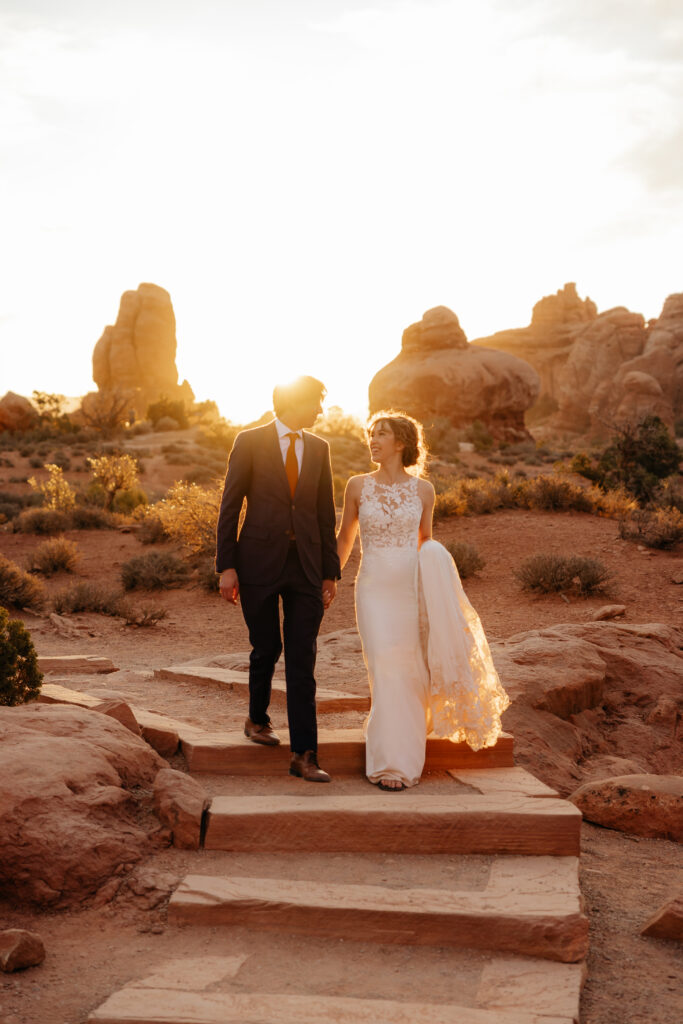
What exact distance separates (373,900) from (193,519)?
11857 millimetres

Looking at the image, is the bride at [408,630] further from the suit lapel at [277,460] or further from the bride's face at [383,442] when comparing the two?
the suit lapel at [277,460]

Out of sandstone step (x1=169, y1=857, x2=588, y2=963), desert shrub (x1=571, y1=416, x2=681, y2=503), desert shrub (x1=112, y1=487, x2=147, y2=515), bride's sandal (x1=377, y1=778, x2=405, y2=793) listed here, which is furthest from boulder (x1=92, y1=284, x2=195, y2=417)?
sandstone step (x1=169, y1=857, x2=588, y2=963)

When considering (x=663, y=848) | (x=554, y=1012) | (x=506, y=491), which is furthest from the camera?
(x=506, y=491)

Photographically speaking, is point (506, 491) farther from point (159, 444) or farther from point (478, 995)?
point (159, 444)

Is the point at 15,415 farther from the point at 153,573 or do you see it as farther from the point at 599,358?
the point at 599,358

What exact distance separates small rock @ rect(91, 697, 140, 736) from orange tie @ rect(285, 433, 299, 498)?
1.59 meters

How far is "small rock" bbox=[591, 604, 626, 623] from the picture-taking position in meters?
10.1

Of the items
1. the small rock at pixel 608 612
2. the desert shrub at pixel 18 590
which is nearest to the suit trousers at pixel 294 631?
the small rock at pixel 608 612

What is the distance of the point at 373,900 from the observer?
11.7 ft

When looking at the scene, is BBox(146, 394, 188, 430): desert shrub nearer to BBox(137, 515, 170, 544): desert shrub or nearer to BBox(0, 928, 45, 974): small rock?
BBox(137, 515, 170, 544): desert shrub

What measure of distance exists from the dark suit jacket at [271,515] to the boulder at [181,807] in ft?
3.51

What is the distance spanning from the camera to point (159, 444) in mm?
36000

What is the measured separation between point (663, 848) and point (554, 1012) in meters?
2.37

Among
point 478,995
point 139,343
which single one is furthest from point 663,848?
point 139,343
